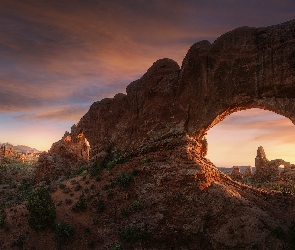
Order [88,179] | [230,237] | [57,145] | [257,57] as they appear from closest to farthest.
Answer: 1. [230,237]
2. [257,57]
3. [88,179]
4. [57,145]

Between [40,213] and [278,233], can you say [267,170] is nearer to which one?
[278,233]

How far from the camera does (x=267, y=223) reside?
21797 mm

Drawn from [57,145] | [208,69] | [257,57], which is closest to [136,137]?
[208,69]

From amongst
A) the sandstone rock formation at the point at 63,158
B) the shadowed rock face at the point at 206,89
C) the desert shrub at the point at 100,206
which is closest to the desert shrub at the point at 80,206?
the desert shrub at the point at 100,206

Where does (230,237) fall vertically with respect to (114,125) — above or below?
below

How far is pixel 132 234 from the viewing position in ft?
79.3

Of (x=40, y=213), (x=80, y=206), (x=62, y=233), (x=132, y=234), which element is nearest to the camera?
(x=132, y=234)

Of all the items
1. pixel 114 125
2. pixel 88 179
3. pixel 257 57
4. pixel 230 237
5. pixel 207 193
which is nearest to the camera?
pixel 230 237

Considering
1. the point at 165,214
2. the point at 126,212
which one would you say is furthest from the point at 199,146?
the point at 126,212

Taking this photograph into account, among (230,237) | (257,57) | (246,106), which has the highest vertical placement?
(257,57)

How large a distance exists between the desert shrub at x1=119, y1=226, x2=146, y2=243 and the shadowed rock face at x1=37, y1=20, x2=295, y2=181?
10.4 meters

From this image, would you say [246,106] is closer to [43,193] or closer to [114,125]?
[114,125]

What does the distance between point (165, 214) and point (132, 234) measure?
3.91 m

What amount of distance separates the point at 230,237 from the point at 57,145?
4460 centimetres
